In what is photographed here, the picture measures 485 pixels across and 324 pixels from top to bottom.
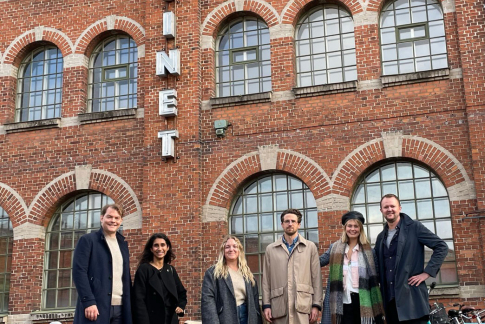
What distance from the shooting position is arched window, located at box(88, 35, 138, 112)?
15148 millimetres

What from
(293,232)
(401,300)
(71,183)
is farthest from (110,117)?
(401,300)

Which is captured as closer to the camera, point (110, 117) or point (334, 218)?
point (334, 218)

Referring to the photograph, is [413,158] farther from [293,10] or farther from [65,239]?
[65,239]

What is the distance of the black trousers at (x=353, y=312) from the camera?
24.1ft

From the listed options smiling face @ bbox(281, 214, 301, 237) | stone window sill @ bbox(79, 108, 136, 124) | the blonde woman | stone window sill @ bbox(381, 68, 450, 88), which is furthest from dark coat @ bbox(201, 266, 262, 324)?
stone window sill @ bbox(79, 108, 136, 124)

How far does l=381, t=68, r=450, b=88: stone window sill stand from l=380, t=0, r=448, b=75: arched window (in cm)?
36

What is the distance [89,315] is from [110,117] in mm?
8420

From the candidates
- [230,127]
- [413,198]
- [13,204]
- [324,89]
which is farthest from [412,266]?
[13,204]

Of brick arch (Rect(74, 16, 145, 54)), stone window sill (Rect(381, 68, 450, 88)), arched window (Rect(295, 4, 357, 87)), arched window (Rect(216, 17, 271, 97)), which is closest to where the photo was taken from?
stone window sill (Rect(381, 68, 450, 88))

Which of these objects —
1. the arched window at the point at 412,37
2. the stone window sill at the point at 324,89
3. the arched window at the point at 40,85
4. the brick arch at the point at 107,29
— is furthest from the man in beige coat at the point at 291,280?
the arched window at the point at 40,85

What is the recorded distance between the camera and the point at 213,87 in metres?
14.5

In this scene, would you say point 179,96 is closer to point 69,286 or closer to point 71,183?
point 71,183

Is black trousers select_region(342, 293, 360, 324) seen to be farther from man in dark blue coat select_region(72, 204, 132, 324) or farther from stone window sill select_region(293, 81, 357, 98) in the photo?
stone window sill select_region(293, 81, 357, 98)

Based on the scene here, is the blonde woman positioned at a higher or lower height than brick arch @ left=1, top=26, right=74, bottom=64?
lower
